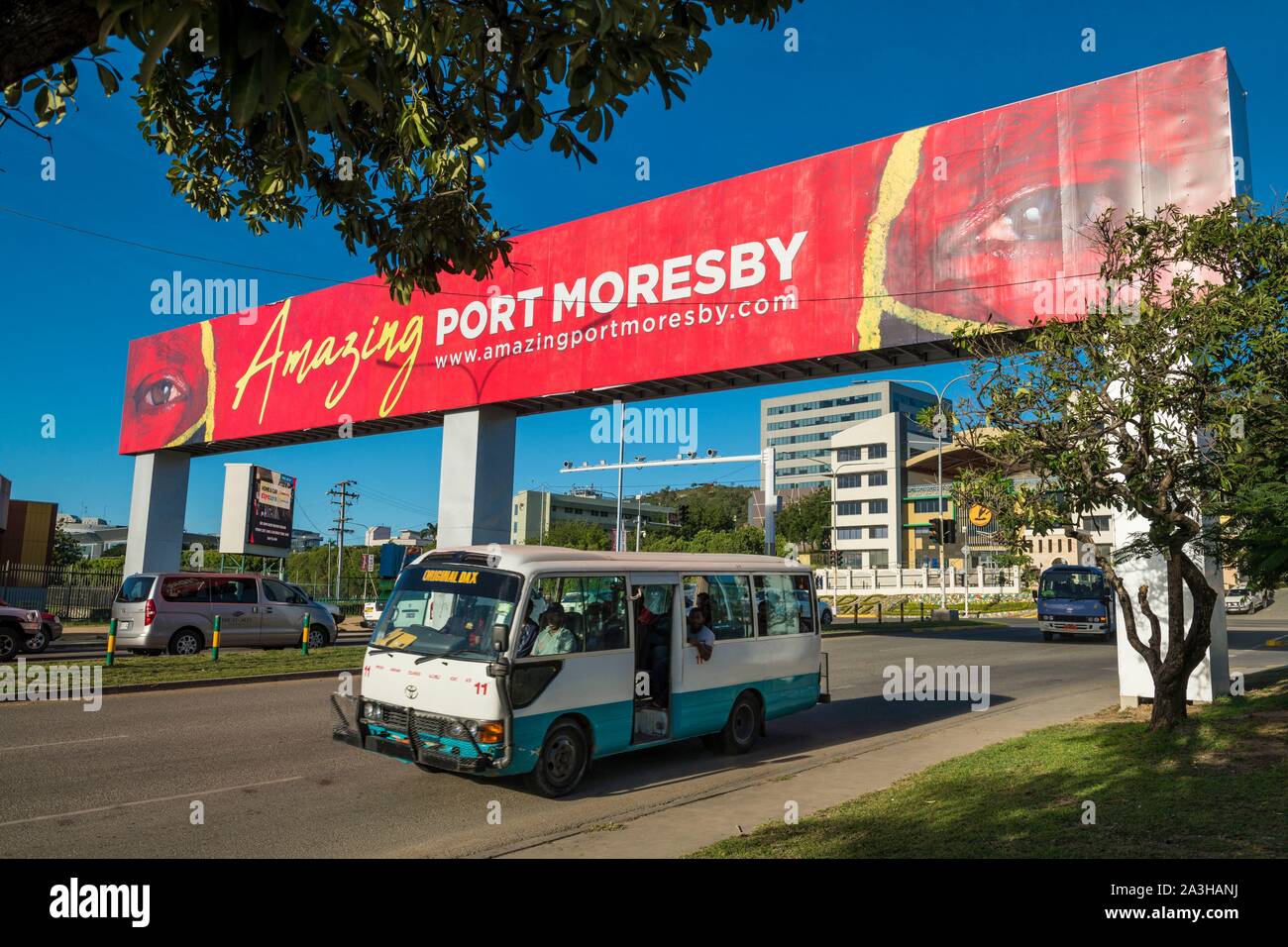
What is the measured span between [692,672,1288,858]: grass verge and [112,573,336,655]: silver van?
53.5 feet

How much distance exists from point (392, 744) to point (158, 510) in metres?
29.7

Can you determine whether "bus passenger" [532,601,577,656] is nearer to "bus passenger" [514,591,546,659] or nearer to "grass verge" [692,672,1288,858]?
"bus passenger" [514,591,546,659]

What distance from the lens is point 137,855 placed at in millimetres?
6223

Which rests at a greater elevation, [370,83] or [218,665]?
[370,83]

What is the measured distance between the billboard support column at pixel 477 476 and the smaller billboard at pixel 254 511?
64.0 ft

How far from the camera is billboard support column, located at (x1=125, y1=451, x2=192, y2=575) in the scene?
107 feet

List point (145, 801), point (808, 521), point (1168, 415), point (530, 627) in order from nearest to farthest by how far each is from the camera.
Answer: point (145, 801) < point (530, 627) < point (1168, 415) < point (808, 521)

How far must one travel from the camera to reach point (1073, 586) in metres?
29.0

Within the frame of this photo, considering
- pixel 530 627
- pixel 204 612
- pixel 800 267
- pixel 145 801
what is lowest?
pixel 145 801

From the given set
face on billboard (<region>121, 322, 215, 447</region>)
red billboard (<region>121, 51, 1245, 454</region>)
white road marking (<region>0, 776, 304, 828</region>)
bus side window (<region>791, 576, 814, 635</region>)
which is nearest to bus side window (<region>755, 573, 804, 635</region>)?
bus side window (<region>791, 576, 814, 635</region>)

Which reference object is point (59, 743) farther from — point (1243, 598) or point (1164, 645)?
point (1243, 598)

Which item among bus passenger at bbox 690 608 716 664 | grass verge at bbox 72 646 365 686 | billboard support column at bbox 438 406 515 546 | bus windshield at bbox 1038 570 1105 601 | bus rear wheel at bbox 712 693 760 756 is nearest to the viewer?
bus passenger at bbox 690 608 716 664

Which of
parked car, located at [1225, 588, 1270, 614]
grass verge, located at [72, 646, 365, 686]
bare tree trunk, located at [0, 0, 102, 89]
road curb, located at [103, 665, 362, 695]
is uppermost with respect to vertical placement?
bare tree trunk, located at [0, 0, 102, 89]

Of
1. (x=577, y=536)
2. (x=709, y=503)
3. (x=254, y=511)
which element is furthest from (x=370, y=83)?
(x=709, y=503)
